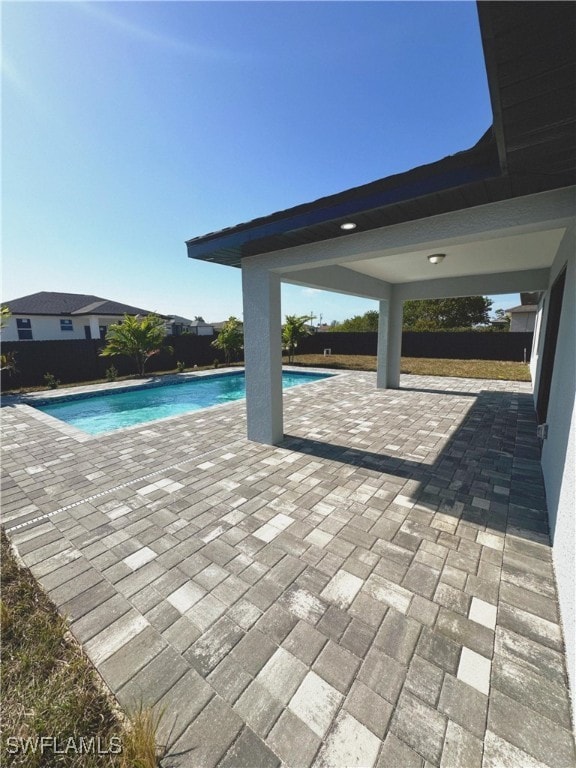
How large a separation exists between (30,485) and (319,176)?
8.36 metres

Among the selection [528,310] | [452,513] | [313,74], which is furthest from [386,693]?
[528,310]

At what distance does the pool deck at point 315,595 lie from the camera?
1567 millimetres

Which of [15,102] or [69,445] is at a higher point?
[15,102]

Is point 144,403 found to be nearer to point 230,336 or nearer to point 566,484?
point 230,336

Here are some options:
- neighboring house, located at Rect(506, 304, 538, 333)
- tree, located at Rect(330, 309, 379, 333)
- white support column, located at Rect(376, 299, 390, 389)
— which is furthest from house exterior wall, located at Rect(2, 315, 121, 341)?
tree, located at Rect(330, 309, 379, 333)

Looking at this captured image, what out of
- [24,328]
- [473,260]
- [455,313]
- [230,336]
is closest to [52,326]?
[24,328]

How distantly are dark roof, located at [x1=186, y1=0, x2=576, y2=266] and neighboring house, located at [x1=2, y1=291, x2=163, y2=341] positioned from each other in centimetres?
2194

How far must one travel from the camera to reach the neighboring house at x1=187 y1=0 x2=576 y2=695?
146 cm

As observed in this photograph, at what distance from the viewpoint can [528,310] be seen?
2598 centimetres

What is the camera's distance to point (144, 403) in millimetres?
11719

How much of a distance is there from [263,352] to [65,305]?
25.4 m

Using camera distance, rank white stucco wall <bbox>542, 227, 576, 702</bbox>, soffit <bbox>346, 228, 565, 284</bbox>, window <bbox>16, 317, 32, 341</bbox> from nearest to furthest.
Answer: white stucco wall <bbox>542, 227, 576, 702</bbox> → soffit <bbox>346, 228, 565, 284</bbox> → window <bbox>16, 317, 32, 341</bbox>

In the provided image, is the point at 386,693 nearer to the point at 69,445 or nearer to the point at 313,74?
the point at 69,445

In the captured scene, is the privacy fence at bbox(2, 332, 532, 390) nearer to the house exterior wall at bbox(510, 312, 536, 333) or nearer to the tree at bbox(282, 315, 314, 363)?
the tree at bbox(282, 315, 314, 363)
